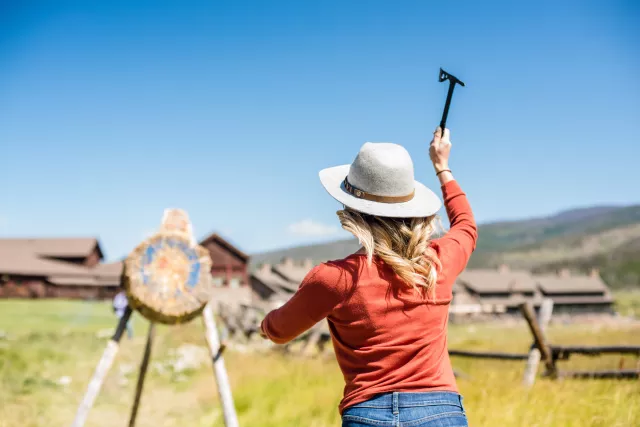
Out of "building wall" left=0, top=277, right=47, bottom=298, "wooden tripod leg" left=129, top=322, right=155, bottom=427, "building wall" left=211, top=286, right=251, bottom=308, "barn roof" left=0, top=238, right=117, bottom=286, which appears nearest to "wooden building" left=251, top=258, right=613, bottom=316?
"building wall" left=211, top=286, right=251, bottom=308

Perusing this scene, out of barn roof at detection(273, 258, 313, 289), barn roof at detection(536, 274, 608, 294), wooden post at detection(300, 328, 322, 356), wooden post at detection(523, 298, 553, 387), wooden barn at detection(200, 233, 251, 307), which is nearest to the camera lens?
wooden post at detection(523, 298, 553, 387)

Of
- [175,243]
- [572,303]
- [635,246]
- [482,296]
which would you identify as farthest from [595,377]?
[635,246]

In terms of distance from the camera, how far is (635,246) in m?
138

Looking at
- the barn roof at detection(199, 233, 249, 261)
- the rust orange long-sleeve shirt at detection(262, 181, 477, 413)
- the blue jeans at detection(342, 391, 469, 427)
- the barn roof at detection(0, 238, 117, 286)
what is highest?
the rust orange long-sleeve shirt at detection(262, 181, 477, 413)

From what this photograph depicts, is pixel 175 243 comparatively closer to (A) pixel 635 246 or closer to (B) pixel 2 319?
(B) pixel 2 319

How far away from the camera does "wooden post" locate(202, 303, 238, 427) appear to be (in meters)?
4.83

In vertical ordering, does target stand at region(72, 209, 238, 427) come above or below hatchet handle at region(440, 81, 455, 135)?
below

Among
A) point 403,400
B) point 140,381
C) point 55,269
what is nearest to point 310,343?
point 140,381

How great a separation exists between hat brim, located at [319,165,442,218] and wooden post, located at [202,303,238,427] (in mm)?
3100

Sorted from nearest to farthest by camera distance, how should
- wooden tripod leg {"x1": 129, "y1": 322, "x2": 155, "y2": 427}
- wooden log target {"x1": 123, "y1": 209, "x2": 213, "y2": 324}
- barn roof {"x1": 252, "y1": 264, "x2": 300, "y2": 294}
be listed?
wooden log target {"x1": 123, "y1": 209, "x2": 213, "y2": 324}, wooden tripod leg {"x1": 129, "y1": 322, "x2": 155, "y2": 427}, barn roof {"x1": 252, "y1": 264, "x2": 300, "y2": 294}

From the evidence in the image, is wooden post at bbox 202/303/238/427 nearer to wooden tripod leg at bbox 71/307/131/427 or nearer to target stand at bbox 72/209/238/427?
target stand at bbox 72/209/238/427

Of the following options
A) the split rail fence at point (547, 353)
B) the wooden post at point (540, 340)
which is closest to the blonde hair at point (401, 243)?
the split rail fence at point (547, 353)

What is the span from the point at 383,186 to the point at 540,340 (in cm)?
572

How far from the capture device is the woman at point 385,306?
6.40ft
